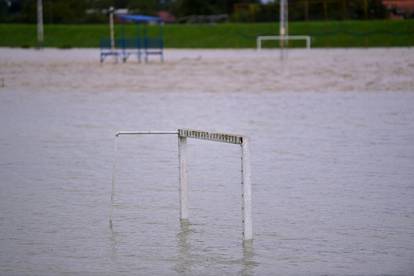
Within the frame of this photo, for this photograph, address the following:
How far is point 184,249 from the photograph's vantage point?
1051 centimetres

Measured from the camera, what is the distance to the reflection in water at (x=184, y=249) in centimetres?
975

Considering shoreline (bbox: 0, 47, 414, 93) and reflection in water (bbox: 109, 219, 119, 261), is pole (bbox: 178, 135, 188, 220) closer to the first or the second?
reflection in water (bbox: 109, 219, 119, 261)

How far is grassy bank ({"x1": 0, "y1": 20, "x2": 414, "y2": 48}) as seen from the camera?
62406 mm

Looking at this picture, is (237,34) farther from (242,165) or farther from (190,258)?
(190,258)

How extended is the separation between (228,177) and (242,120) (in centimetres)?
750

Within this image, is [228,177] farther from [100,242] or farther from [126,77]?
[126,77]

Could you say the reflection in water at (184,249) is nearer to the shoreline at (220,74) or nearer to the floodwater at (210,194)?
Answer: the floodwater at (210,194)

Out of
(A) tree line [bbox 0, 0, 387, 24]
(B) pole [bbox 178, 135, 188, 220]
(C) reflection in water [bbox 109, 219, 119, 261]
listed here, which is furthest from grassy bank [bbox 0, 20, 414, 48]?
(C) reflection in water [bbox 109, 219, 119, 261]

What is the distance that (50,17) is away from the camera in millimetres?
89250

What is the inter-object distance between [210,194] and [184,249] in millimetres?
3057

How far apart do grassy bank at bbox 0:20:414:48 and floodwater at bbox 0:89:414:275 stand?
38.8 meters

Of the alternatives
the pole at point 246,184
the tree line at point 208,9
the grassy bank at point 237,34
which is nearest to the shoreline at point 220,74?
the grassy bank at point 237,34

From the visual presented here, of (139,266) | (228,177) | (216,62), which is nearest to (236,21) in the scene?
(216,62)

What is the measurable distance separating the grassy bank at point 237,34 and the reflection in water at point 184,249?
49692 millimetres
